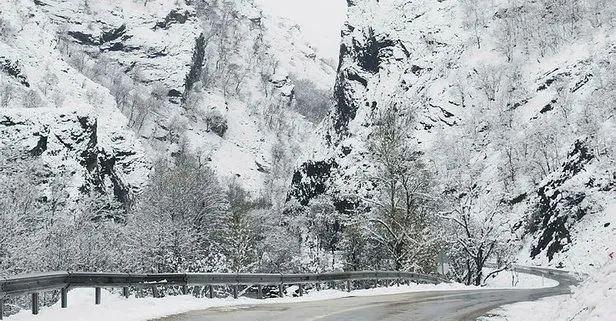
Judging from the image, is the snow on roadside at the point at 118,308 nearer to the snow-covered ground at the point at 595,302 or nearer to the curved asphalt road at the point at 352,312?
the curved asphalt road at the point at 352,312

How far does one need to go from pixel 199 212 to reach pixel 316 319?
141ft

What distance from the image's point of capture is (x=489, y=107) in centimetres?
10100

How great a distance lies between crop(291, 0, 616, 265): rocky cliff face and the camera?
199 ft

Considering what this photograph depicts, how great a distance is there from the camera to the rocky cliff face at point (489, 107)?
6056cm

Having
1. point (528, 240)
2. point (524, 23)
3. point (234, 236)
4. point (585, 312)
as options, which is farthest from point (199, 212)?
point (524, 23)

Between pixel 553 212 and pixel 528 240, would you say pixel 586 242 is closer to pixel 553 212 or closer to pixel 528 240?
pixel 553 212

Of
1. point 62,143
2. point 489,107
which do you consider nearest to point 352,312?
point 62,143

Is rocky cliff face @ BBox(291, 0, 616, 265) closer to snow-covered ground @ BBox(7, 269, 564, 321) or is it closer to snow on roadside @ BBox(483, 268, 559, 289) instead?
snow on roadside @ BBox(483, 268, 559, 289)

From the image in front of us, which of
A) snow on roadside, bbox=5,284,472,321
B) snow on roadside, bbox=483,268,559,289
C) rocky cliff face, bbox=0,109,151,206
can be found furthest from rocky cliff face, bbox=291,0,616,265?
rocky cliff face, bbox=0,109,151,206

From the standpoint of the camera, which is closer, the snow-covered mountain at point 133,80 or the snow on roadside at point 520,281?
the snow on roadside at point 520,281

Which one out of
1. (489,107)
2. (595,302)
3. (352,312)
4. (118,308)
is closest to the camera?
(595,302)

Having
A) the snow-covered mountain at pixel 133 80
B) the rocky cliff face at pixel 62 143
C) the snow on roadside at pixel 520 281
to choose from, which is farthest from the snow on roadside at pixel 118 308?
the snow-covered mountain at pixel 133 80

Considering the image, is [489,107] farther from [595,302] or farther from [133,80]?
[133,80]

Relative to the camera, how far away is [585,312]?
835cm
